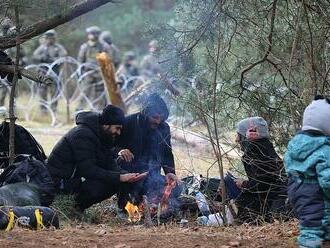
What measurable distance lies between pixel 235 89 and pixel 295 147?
9.73 ft

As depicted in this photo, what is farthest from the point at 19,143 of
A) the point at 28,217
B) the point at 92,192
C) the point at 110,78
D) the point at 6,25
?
the point at 110,78

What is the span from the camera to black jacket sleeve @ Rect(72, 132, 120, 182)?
7699 millimetres

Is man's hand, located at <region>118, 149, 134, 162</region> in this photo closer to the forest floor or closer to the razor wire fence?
the forest floor

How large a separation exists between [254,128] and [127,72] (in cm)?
1519

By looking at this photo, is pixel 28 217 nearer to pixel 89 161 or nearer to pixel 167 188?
pixel 89 161

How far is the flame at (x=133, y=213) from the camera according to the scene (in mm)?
7668

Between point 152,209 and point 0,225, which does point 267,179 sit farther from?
point 0,225

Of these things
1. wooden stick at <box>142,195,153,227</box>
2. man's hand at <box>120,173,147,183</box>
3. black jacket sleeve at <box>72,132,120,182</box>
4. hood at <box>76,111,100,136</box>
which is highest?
hood at <box>76,111,100,136</box>

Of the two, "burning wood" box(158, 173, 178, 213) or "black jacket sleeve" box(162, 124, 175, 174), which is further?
"black jacket sleeve" box(162, 124, 175, 174)

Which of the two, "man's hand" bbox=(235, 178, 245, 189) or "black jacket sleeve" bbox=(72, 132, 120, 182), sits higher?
"black jacket sleeve" bbox=(72, 132, 120, 182)

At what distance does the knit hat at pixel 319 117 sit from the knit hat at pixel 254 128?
2.26 metres

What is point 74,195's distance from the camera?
7.83 metres

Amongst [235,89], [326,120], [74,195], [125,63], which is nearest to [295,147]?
[326,120]

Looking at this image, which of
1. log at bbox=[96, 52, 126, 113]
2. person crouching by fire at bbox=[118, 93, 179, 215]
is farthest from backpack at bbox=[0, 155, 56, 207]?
log at bbox=[96, 52, 126, 113]
